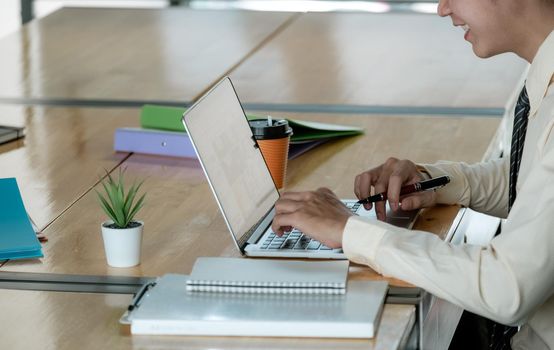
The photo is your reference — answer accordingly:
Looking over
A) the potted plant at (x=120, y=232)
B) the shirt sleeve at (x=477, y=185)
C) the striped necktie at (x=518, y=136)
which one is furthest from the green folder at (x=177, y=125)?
the potted plant at (x=120, y=232)

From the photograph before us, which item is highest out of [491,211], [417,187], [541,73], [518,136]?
[541,73]

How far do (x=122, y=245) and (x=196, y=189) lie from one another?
515 millimetres

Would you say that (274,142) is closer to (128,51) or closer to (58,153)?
(58,153)

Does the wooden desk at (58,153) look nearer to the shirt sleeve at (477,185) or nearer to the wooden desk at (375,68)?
the wooden desk at (375,68)

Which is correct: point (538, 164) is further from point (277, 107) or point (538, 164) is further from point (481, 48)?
point (277, 107)

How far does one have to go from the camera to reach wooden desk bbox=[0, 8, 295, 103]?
10.5ft

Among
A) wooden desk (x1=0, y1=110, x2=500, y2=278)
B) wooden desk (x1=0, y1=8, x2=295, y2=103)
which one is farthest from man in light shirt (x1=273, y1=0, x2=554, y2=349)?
wooden desk (x1=0, y1=8, x2=295, y2=103)

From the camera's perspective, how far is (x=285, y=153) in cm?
228

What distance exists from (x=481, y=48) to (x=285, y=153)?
496 millimetres

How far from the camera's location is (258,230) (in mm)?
1931

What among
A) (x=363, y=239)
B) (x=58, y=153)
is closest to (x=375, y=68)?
(x=58, y=153)

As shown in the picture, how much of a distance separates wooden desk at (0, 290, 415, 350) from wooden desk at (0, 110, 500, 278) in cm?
12

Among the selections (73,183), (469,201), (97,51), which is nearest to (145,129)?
(73,183)

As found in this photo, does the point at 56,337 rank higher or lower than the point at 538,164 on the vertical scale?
lower
